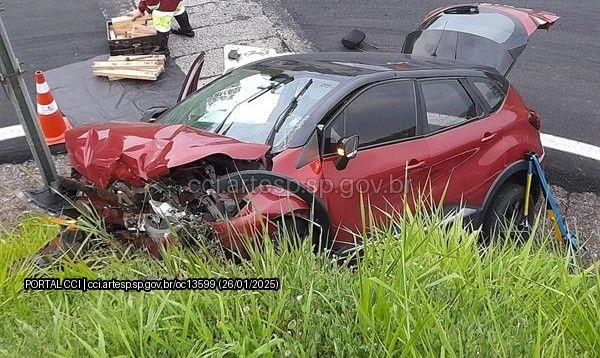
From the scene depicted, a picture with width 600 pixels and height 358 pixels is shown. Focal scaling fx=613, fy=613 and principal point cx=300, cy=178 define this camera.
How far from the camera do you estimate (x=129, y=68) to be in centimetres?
715

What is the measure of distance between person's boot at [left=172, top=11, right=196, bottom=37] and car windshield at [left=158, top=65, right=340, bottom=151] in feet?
12.7

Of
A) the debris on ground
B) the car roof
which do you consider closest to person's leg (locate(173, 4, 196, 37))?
the debris on ground

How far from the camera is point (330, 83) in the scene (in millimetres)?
4270

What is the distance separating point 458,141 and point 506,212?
0.82 meters

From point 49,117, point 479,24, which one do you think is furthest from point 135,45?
point 479,24

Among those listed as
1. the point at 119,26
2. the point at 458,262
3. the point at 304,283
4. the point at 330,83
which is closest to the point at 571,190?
the point at 330,83

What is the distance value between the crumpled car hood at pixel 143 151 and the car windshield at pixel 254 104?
1.14ft

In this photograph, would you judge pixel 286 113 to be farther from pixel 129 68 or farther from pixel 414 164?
pixel 129 68

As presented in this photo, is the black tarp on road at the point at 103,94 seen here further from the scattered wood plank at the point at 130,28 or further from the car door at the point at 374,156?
the car door at the point at 374,156

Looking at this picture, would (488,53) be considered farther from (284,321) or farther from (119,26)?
(119,26)

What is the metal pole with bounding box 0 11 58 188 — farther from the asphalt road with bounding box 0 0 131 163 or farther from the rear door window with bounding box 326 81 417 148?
the asphalt road with bounding box 0 0 131 163

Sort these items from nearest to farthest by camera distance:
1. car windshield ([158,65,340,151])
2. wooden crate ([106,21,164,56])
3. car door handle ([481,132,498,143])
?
car windshield ([158,65,340,151]) → car door handle ([481,132,498,143]) → wooden crate ([106,21,164,56])

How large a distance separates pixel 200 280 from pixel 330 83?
2011 mm

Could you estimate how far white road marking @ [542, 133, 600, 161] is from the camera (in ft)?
20.5
